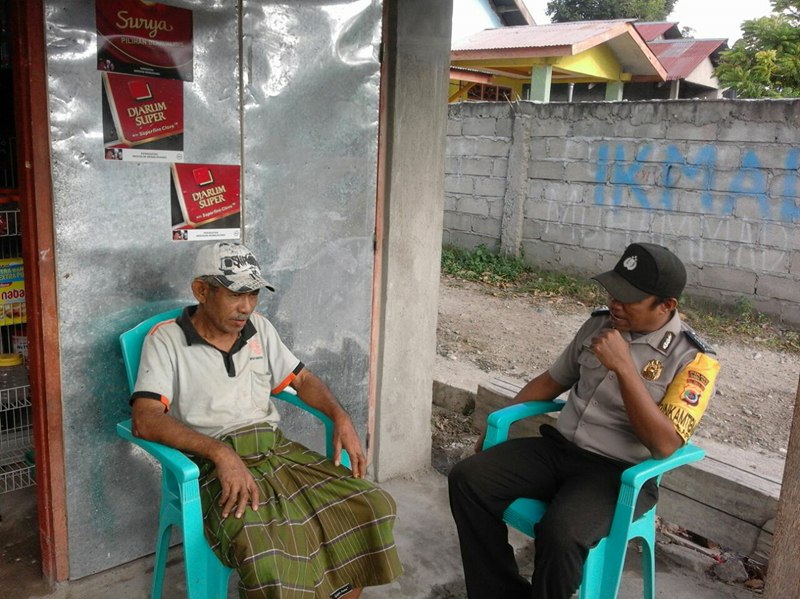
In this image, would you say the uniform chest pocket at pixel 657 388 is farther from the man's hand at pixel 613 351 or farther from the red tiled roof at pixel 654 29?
the red tiled roof at pixel 654 29

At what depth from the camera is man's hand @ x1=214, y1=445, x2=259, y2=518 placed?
2.12m

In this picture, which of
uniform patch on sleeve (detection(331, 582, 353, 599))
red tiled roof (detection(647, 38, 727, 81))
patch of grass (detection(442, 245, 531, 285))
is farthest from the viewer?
red tiled roof (detection(647, 38, 727, 81))

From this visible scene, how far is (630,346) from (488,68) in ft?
36.8

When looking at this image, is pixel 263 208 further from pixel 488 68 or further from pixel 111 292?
pixel 488 68

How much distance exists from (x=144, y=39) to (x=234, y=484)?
1582 mm

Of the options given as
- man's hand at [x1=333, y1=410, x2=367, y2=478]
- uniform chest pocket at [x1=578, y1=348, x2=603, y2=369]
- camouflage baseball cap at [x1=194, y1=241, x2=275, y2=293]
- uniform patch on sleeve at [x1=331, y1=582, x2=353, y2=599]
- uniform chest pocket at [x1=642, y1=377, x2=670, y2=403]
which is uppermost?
camouflage baseball cap at [x1=194, y1=241, x2=275, y2=293]

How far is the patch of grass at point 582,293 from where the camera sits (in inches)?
253

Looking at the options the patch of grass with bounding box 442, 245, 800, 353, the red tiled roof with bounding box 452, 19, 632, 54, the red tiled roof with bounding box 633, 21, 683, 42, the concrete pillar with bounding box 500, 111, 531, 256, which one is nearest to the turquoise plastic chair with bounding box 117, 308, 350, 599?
the patch of grass with bounding box 442, 245, 800, 353

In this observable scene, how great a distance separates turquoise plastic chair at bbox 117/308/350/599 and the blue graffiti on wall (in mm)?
5768

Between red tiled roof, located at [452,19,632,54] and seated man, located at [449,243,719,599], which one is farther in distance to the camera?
red tiled roof, located at [452,19,632,54]

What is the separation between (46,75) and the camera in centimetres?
233

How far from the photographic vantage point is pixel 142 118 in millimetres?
2564

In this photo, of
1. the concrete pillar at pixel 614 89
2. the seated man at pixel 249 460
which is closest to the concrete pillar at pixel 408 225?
the seated man at pixel 249 460

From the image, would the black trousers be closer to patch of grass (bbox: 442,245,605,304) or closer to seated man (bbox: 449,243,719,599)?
seated man (bbox: 449,243,719,599)
